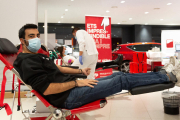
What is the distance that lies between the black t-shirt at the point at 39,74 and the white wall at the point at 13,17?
230 cm

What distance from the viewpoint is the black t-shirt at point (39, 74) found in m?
1.12

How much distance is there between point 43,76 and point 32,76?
7 centimetres

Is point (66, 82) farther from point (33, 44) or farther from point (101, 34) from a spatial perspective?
point (101, 34)

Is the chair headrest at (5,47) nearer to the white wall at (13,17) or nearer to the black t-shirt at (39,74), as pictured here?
the black t-shirt at (39,74)

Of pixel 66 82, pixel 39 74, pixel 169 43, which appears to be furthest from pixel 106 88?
pixel 169 43

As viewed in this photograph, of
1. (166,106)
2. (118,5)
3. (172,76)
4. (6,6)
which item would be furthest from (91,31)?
(172,76)

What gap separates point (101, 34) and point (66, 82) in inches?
168

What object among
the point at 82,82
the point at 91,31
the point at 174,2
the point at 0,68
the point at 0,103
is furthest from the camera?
the point at 174,2

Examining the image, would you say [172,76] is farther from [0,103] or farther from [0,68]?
[0,68]

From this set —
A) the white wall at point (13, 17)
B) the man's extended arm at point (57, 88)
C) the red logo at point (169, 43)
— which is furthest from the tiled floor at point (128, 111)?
the red logo at point (169, 43)

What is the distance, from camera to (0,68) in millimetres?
3219

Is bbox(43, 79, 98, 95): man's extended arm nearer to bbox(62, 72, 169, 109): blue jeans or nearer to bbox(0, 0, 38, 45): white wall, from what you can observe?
bbox(62, 72, 169, 109): blue jeans

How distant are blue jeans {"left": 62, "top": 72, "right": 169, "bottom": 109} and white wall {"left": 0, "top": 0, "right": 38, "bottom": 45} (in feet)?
8.43

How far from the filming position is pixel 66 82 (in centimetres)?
121
